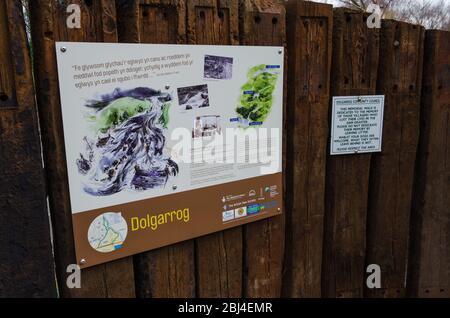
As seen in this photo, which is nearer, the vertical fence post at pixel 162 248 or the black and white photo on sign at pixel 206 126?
the vertical fence post at pixel 162 248

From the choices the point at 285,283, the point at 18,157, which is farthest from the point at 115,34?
the point at 285,283

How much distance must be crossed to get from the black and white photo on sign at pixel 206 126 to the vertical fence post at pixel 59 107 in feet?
1.83

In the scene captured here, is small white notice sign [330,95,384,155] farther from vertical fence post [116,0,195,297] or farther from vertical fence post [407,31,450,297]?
vertical fence post [116,0,195,297]

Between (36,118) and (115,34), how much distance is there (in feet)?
1.66

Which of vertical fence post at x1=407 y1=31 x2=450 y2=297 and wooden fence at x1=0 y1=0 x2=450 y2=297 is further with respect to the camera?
vertical fence post at x1=407 y1=31 x2=450 y2=297

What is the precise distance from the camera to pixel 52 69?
166 cm

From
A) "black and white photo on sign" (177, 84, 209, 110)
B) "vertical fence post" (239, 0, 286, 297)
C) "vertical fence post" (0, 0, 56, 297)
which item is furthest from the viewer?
"vertical fence post" (239, 0, 286, 297)

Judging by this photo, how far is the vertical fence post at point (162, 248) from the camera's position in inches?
71.8

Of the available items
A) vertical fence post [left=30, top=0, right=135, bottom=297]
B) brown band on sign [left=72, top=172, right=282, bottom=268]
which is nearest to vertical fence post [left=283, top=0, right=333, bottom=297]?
brown band on sign [left=72, top=172, right=282, bottom=268]

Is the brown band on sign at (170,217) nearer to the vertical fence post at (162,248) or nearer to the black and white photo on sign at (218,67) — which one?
the vertical fence post at (162,248)

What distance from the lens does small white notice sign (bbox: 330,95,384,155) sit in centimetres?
243

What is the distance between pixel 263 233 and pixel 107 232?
94 centimetres

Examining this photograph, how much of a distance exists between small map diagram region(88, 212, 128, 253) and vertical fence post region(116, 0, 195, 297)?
0.20 metres

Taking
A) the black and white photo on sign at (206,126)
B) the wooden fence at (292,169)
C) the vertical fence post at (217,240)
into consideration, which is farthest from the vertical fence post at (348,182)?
the black and white photo on sign at (206,126)
